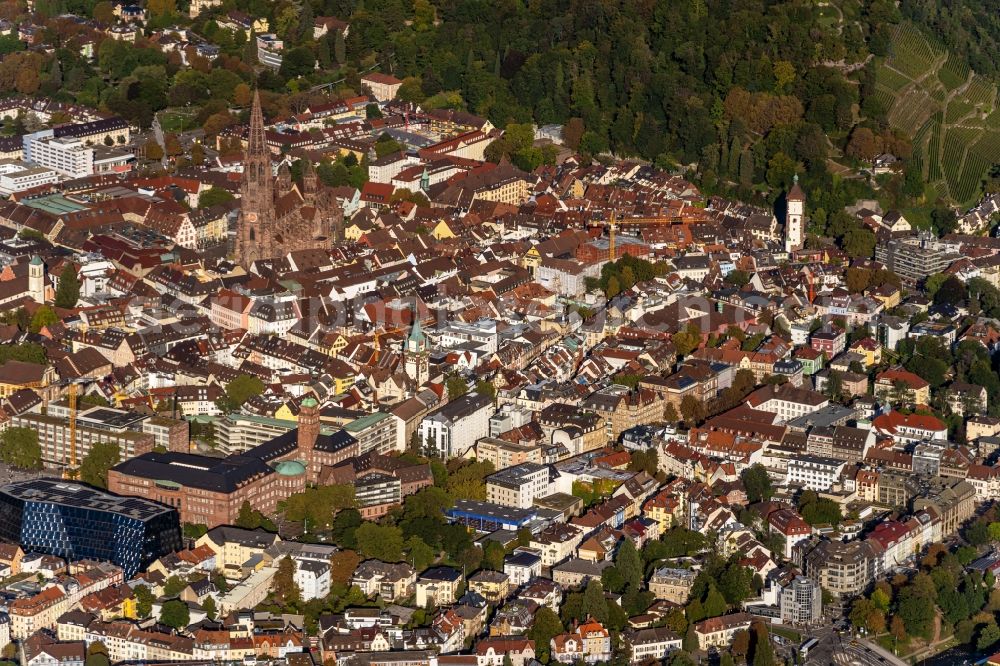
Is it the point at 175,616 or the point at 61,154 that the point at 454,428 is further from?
the point at 61,154

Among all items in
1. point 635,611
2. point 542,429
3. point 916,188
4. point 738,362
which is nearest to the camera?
point 635,611

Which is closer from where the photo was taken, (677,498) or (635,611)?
(635,611)

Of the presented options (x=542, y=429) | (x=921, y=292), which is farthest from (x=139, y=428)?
(x=921, y=292)

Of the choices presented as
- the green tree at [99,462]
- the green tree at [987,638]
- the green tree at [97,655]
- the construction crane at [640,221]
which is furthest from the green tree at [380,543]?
the construction crane at [640,221]

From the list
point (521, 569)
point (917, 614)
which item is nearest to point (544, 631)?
point (521, 569)

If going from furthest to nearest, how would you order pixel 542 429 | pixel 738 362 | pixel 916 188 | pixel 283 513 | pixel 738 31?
pixel 738 31 → pixel 916 188 → pixel 738 362 → pixel 542 429 → pixel 283 513

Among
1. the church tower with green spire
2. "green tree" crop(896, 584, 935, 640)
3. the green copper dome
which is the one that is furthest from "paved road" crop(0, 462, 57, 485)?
"green tree" crop(896, 584, 935, 640)

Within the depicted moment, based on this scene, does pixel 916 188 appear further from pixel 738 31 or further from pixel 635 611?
pixel 635 611
